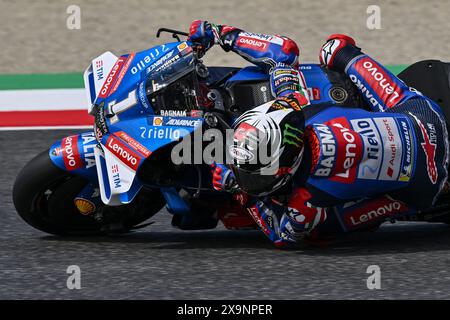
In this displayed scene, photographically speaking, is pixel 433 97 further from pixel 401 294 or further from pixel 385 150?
pixel 401 294

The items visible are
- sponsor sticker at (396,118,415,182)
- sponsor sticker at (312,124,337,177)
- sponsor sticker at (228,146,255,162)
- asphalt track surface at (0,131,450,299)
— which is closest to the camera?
asphalt track surface at (0,131,450,299)

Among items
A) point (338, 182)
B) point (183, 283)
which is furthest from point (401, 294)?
point (183, 283)

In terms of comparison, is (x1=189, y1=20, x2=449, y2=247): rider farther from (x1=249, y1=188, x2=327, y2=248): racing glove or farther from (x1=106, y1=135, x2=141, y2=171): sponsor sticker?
(x1=106, y1=135, x2=141, y2=171): sponsor sticker

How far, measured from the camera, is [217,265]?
18.2ft

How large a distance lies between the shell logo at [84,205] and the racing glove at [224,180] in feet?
2.87

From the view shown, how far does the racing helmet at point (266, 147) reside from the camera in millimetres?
5188

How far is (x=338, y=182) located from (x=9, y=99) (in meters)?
4.98

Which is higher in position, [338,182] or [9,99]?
[9,99]

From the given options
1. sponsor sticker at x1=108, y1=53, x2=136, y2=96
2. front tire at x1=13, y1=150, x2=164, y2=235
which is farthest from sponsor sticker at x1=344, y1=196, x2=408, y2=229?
sponsor sticker at x1=108, y1=53, x2=136, y2=96

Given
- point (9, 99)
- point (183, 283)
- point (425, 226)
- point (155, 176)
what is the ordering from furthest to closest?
point (9, 99) < point (425, 226) < point (155, 176) < point (183, 283)

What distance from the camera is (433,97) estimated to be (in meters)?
6.00

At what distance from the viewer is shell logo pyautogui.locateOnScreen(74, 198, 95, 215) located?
19.6 feet

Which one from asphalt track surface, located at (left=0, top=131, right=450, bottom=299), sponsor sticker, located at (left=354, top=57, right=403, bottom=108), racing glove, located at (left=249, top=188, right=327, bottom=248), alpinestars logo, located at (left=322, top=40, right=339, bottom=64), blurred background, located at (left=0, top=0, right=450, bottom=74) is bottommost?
asphalt track surface, located at (left=0, top=131, right=450, bottom=299)

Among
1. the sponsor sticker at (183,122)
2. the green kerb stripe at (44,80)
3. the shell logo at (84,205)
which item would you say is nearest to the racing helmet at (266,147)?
the sponsor sticker at (183,122)
